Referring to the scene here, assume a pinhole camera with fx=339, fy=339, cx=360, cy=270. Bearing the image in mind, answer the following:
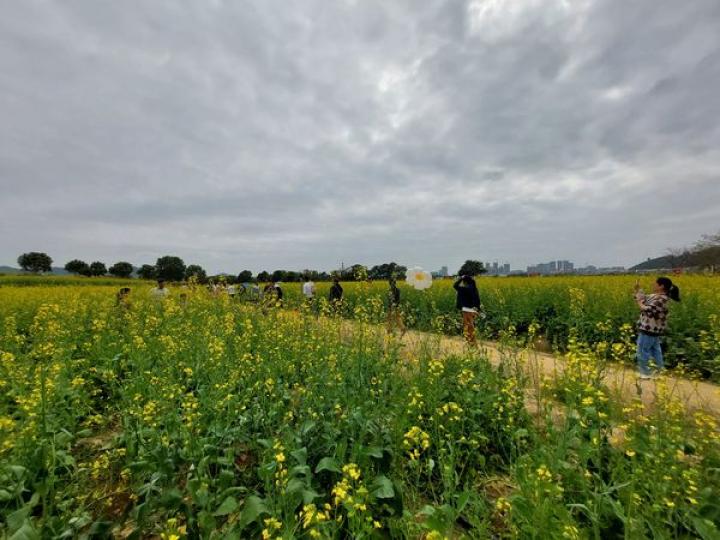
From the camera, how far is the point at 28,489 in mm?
2826

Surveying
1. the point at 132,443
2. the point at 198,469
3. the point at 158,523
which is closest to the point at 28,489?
the point at 132,443

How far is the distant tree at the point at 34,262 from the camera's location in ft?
244

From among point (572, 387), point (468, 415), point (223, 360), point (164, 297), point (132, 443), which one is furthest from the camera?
point (164, 297)

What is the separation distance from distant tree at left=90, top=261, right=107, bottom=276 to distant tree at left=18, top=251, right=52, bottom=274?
27.4 ft

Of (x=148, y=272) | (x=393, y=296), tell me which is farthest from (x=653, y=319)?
(x=148, y=272)

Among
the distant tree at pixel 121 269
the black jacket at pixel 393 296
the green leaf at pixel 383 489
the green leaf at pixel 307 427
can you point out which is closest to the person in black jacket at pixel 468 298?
the black jacket at pixel 393 296

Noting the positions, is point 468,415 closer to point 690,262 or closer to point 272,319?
point 272,319

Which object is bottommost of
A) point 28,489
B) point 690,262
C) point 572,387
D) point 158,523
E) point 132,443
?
point 158,523

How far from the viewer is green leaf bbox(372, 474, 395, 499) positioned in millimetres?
2434

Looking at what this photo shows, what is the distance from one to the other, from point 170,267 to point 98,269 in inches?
691

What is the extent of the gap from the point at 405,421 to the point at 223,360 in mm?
2425

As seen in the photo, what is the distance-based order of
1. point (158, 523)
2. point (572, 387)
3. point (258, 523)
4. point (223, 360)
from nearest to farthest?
point (258, 523), point (158, 523), point (572, 387), point (223, 360)

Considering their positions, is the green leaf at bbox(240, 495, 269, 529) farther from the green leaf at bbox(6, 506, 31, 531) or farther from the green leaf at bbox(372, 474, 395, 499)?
the green leaf at bbox(6, 506, 31, 531)

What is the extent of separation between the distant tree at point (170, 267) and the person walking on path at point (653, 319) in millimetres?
77447
